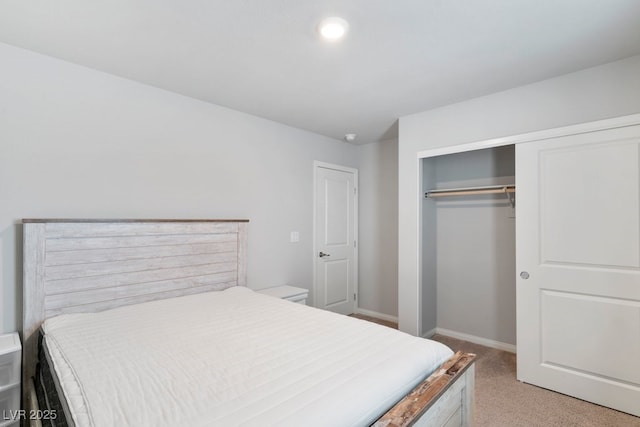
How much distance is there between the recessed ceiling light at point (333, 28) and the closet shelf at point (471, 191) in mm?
2076

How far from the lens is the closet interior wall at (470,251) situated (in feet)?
10.6

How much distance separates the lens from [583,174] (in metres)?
2.29

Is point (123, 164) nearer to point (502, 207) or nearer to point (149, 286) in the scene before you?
point (149, 286)

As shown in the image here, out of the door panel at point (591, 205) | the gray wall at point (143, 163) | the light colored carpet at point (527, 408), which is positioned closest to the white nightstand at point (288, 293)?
the gray wall at point (143, 163)

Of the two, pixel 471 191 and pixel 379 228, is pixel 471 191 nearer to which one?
pixel 471 191

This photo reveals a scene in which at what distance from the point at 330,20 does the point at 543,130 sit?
73.5 inches

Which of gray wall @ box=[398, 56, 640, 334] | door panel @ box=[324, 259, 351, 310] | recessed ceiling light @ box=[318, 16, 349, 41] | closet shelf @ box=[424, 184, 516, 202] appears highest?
recessed ceiling light @ box=[318, 16, 349, 41]

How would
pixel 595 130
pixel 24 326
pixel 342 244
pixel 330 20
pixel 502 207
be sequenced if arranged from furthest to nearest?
pixel 342 244 < pixel 502 207 < pixel 595 130 < pixel 24 326 < pixel 330 20

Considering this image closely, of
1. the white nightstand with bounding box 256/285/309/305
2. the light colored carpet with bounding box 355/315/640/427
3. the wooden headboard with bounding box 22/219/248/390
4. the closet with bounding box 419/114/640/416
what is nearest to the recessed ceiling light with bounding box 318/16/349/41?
the closet with bounding box 419/114/640/416

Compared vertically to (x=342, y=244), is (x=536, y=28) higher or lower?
higher

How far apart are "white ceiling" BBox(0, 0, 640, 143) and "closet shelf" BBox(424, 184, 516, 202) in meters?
0.90

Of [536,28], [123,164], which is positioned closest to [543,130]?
[536,28]

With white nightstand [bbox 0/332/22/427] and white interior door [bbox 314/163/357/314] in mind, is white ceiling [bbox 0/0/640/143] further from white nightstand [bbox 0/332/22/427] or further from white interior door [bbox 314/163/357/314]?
white nightstand [bbox 0/332/22/427]

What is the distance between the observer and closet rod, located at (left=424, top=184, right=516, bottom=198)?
9.69ft
